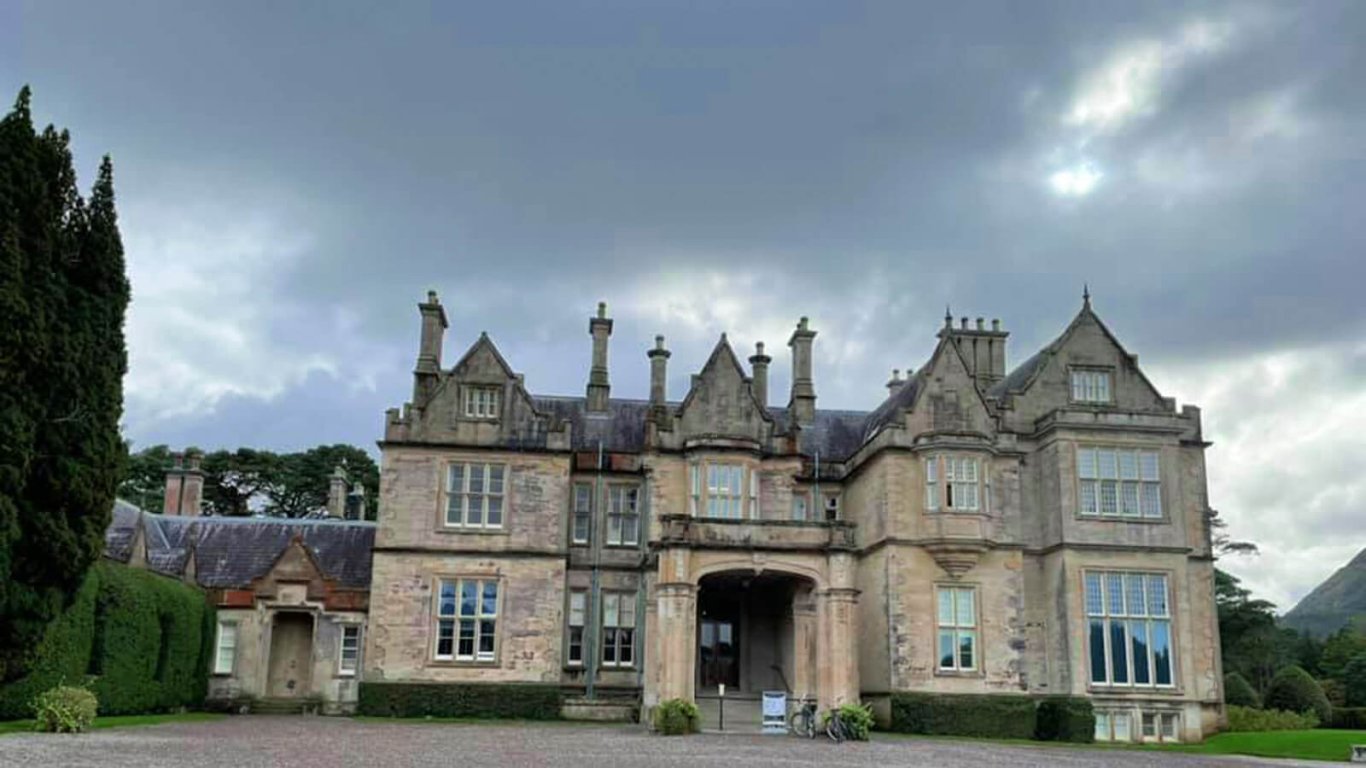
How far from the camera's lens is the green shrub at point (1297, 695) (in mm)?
41562

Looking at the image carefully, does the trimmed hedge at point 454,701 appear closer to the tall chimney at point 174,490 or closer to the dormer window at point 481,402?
the dormer window at point 481,402

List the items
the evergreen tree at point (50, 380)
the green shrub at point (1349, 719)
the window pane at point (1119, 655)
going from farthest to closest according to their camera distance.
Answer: the green shrub at point (1349, 719), the window pane at point (1119, 655), the evergreen tree at point (50, 380)

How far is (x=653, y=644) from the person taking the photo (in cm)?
3238

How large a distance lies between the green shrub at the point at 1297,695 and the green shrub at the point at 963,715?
16.0 meters

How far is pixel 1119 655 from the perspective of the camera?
32.7m

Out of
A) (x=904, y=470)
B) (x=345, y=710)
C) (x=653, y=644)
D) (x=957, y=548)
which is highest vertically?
(x=904, y=470)

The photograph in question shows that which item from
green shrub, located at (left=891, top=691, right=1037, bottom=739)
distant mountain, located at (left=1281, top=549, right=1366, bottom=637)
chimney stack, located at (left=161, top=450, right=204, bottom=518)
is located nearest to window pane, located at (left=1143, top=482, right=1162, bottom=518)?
green shrub, located at (left=891, top=691, right=1037, bottom=739)

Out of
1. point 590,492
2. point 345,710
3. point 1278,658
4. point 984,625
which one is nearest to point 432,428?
point 590,492

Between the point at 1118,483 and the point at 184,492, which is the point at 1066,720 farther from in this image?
the point at 184,492

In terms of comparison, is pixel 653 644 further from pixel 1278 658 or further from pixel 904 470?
pixel 1278 658

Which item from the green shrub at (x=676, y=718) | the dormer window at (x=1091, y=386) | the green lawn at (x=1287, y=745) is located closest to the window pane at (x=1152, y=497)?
the dormer window at (x=1091, y=386)

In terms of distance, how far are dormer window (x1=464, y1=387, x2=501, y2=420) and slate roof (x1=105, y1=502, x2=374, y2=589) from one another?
25.0 ft

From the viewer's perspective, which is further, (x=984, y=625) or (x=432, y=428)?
(x=432, y=428)

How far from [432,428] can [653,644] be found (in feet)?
32.8
